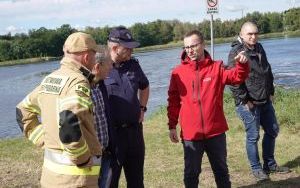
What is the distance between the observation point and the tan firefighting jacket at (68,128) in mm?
3156

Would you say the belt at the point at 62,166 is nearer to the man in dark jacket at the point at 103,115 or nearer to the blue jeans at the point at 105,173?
the man in dark jacket at the point at 103,115

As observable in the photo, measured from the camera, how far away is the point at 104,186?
4.36 m

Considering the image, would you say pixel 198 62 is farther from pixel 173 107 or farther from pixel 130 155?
pixel 130 155

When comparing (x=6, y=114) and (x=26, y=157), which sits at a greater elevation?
(x=26, y=157)

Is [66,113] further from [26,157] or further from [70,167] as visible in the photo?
[26,157]

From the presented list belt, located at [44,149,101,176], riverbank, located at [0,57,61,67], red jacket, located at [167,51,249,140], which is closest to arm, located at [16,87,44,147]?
belt, located at [44,149,101,176]

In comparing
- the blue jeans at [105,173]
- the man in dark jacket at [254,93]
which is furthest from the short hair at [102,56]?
the man in dark jacket at [254,93]

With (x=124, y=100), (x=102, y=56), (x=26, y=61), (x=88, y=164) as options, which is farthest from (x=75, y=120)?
(x=26, y=61)

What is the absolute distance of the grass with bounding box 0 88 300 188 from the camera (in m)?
6.27

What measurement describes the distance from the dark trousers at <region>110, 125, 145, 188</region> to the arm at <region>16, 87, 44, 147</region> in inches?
36.7

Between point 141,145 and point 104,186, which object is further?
point 141,145

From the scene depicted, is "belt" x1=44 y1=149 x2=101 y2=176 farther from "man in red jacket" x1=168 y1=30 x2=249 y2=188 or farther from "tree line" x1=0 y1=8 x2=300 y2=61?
"tree line" x1=0 y1=8 x2=300 y2=61

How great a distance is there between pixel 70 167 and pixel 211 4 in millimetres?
7292

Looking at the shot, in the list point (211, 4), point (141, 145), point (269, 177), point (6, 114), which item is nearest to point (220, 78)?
point (141, 145)
